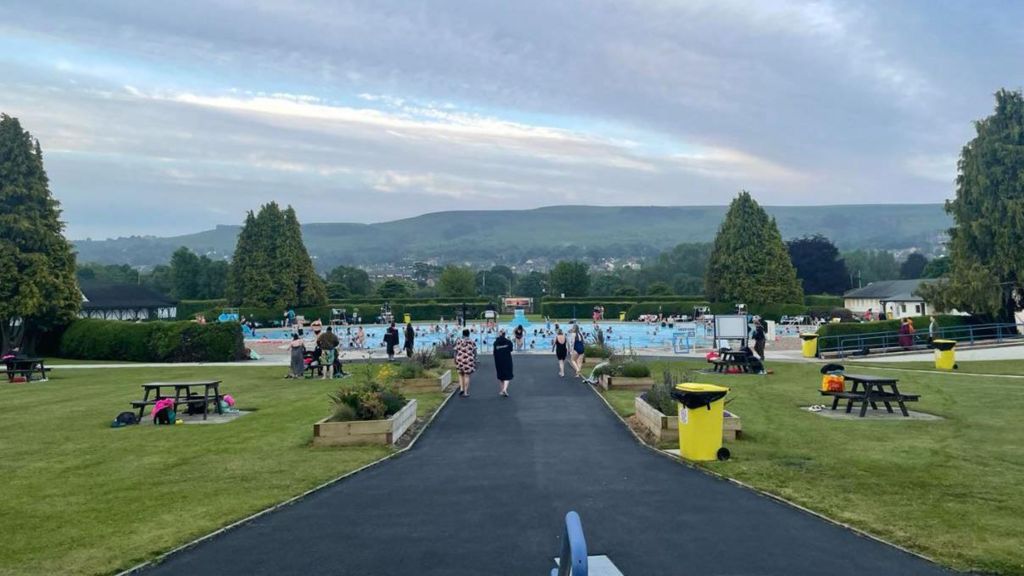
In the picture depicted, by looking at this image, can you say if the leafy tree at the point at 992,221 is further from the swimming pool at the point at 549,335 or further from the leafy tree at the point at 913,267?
the leafy tree at the point at 913,267

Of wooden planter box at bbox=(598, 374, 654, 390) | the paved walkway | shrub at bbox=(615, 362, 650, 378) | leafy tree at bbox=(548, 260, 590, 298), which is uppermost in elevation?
leafy tree at bbox=(548, 260, 590, 298)

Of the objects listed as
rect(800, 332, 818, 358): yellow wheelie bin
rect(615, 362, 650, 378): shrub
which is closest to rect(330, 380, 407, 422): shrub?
rect(615, 362, 650, 378): shrub

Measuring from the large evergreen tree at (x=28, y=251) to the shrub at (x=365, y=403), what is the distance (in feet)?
86.5

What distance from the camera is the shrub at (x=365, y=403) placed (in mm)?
12328

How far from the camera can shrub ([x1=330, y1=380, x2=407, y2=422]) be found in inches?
485

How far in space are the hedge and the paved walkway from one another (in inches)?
891

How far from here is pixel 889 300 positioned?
69.8 meters

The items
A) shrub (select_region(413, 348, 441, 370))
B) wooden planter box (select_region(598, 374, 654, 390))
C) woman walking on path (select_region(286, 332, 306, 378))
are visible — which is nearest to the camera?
wooden planter box (select_region(598, 374, 654, 390))

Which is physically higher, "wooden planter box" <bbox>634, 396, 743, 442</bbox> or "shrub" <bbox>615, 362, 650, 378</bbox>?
"shrub" <bbox>615, 362, 650, 378</bbox>

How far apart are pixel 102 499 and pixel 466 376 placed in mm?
10347

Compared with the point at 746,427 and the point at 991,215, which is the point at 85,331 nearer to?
the point at 746,427

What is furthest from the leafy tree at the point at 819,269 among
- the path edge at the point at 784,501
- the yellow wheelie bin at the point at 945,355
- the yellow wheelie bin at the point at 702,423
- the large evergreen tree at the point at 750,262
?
the yellow wheelie bin at the point at 702,423

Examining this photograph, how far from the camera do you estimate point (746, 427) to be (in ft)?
43.1

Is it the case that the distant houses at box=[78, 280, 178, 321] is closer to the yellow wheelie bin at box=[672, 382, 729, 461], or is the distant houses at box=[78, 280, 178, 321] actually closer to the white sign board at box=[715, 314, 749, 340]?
the white sign board at box=[715, 314, 749, 340]
